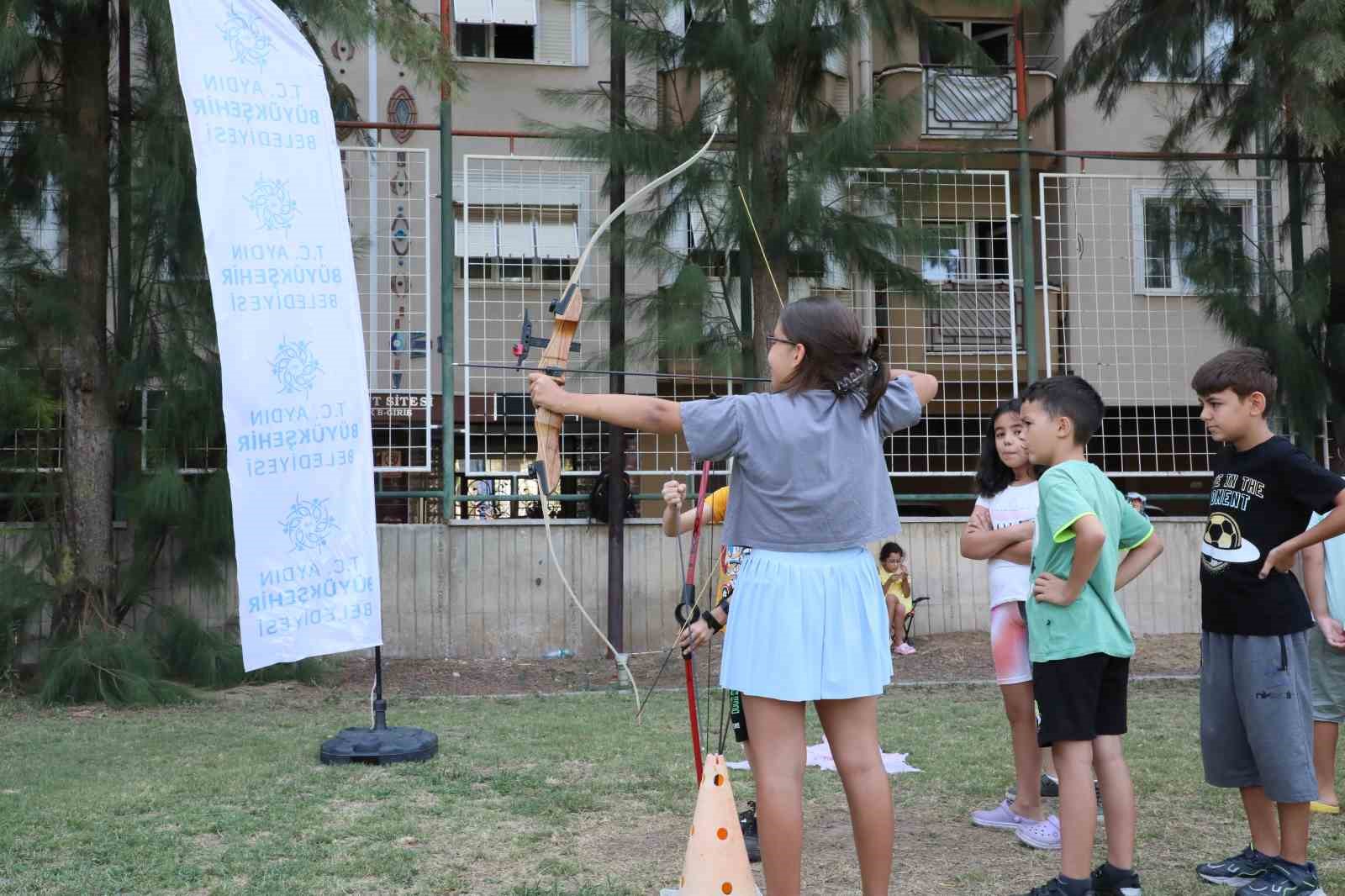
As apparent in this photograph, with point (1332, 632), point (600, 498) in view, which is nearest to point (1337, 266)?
point (600, 498)

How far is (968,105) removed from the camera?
49.7 feet

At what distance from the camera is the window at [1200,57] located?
32.0 ft

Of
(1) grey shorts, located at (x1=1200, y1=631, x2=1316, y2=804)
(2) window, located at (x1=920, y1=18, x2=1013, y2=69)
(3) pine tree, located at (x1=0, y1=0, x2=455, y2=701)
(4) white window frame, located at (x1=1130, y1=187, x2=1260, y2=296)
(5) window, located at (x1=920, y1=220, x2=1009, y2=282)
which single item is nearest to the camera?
(1) grey shorts, located at (x1=1200, y1=631, x2=1316, y2=804)

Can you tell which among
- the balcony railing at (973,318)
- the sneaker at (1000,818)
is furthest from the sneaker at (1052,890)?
the balcony railing at (973,318)

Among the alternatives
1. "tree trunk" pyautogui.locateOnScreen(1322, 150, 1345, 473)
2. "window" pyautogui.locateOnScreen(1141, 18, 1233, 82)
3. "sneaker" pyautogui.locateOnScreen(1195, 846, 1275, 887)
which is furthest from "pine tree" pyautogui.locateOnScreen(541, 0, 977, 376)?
"sneaker" pyautogui.locateOnScreen(1195, 846, 1275, 887)

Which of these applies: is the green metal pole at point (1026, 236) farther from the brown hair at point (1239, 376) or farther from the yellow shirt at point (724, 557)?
the brown hair at point (1239, 376)

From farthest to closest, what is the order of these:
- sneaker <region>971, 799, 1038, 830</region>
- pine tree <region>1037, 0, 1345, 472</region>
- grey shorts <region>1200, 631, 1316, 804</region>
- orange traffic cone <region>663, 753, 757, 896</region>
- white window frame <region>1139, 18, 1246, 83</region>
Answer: white window frame <region>1139, 18, 1246, 83</region> → pine tree <region>1037, 0, 1345, 472</region> → sneaker <region>971, 799, 1038, 830</region> → grey shorts <region>1200, 631, 1316, 804</region> → orange traffic cone <region>663, 753, 757, 896</region>

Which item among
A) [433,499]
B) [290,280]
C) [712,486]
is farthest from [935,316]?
[290,280]

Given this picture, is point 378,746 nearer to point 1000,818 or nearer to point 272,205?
point 272,205

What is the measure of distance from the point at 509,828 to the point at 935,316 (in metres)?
6.91

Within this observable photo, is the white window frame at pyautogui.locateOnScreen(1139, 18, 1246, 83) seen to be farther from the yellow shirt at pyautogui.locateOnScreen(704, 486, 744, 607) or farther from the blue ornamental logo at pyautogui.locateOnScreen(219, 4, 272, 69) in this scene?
the blue ornamental logo at pyautogui.locateOnScreen(219, 4, 272, 69)

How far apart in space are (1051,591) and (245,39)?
13.0 feet

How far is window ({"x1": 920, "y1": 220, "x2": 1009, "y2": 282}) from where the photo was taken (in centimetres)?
933

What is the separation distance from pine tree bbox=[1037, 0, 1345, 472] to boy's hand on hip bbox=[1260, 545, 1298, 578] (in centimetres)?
605
